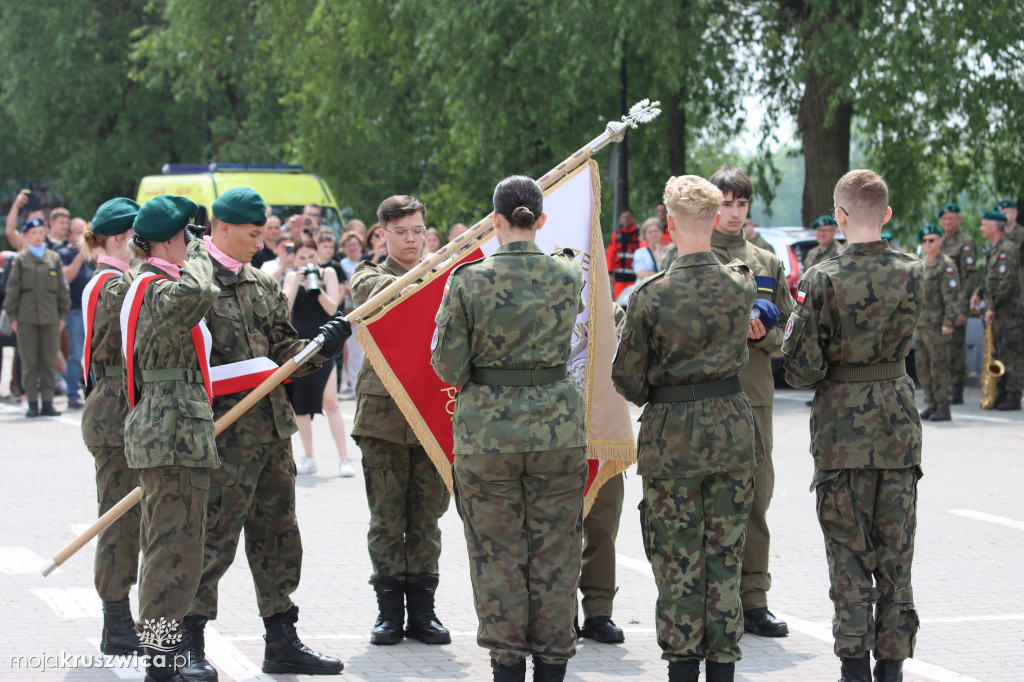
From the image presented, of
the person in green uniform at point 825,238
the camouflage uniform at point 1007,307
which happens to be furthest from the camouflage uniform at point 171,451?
the camouflage uniform at point 1007,307

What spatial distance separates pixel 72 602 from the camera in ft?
22.0

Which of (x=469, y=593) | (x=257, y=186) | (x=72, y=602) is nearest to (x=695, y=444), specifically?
(x=469, y=593)

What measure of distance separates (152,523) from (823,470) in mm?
2707

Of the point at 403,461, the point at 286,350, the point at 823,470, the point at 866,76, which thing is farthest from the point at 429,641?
the point at 866,76

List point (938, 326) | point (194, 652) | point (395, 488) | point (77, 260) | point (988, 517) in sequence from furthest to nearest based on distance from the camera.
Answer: point (77, 260) < point (938, 326) < point (988, 517) < point (395, 488) < point (194, 652)

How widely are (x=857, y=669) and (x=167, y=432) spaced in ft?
9.43

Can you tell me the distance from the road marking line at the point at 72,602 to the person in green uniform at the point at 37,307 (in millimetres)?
8328

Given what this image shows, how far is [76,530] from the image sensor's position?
865 centimetres

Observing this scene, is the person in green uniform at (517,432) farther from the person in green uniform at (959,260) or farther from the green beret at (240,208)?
the person in green uniform at (959,260)

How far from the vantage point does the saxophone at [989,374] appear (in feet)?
47.4

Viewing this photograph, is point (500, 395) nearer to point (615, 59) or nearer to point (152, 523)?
point (152, 523)

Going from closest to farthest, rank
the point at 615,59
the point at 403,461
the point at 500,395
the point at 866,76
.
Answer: the point at 500,395 < the point at 403,461 < the point at 866,76 < the point at 615,59

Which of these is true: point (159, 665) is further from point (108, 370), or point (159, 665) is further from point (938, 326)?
point (938, 326)

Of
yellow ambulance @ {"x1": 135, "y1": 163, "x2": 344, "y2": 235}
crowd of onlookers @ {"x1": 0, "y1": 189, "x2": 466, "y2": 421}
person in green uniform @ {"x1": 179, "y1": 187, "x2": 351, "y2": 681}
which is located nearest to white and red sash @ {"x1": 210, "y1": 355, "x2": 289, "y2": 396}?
person in green uniform @ {"x1": 179, "y1": 187, "x2": 351, "y2": 681}
